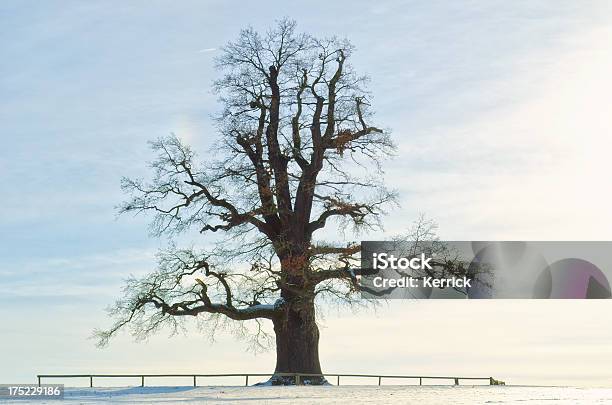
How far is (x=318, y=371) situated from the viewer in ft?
150

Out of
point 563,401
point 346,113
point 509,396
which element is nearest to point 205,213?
point 346,113

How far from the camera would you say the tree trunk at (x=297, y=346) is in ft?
147

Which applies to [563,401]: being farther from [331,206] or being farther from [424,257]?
[331,206]

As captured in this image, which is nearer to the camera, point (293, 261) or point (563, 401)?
point (563, 401)

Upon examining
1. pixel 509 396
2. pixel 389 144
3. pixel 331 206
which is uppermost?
pixel 389 144

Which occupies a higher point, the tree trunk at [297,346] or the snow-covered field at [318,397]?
the tree trunk at [297,346]

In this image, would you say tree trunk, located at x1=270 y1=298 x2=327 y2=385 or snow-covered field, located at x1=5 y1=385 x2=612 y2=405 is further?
tree trunk, located at x1=270 y1=298 x2=327 y2=385

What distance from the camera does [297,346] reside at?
148 ft

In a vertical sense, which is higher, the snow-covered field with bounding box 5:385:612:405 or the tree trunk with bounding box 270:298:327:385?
the tree trunk with bounding box 270:298:327:385

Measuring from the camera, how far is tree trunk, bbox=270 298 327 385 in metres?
44.9

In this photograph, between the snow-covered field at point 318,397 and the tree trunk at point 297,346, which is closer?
the snow-covered field at point 318,397

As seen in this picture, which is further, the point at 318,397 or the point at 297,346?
the point at 297,346

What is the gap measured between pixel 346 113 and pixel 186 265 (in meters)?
11.1

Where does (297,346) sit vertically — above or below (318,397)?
above
